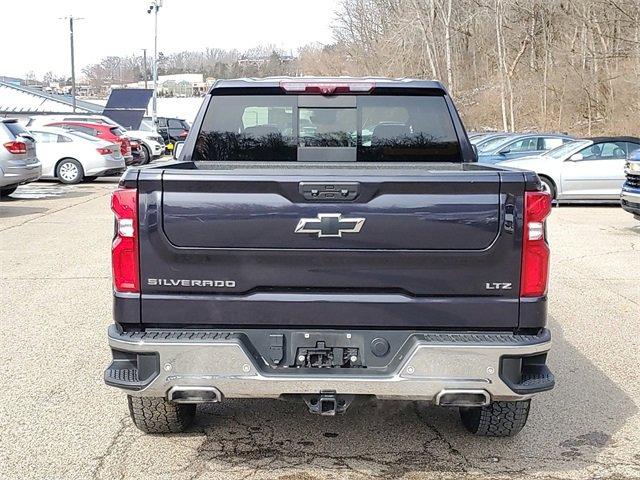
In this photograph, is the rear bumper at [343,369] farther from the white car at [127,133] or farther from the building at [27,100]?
the building at [27,100]

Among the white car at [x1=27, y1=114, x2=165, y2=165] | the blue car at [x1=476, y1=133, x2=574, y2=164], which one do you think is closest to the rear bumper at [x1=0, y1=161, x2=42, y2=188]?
the white car at [x1=27, y1=114, x2=165, y2=165]

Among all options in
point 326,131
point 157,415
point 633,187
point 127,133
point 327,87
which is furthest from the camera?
point 127,133

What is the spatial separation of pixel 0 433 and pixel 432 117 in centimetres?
316

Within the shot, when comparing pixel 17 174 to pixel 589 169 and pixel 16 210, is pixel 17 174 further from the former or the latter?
pixel 589 169

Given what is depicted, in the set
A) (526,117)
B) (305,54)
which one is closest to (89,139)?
(526,117)

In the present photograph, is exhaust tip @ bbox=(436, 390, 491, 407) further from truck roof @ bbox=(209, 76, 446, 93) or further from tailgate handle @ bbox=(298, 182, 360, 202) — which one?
truck roof @ bbox=(209, 76, 446, 93)

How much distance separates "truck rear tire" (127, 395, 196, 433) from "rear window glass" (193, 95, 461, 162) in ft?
5.28

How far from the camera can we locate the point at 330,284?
3.59 meters

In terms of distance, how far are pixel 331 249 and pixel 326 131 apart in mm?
1640

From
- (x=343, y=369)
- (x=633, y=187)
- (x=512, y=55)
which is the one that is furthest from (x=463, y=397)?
(x=512, y=55)

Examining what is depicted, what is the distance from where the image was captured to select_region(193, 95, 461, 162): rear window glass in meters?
4.91

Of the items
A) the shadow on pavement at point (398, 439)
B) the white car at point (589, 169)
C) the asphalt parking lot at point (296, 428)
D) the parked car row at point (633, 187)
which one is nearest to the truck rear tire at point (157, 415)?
the asphalt parking lot at point (296, 428)

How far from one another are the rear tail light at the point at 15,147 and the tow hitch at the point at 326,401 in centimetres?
1360

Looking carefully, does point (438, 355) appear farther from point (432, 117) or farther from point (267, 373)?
point (432, 117)
